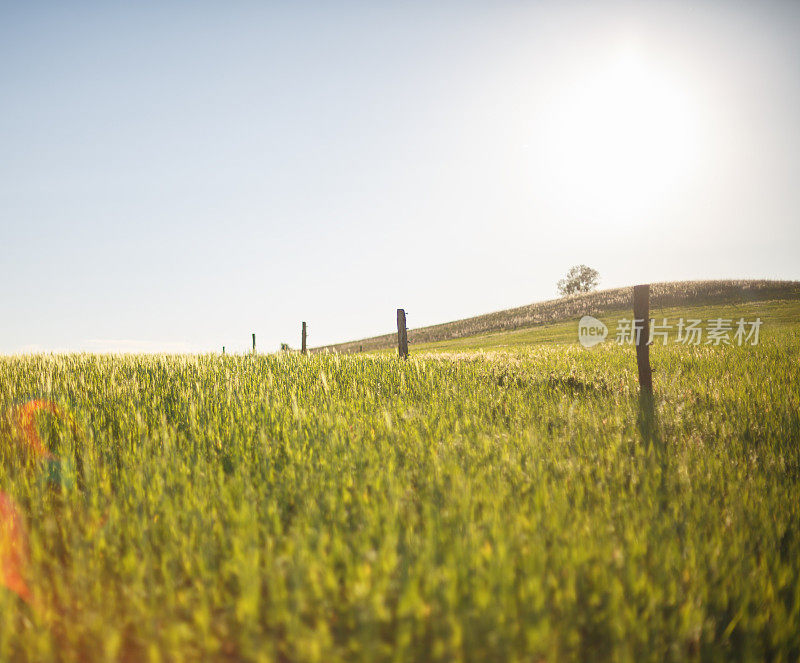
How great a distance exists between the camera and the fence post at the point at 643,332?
8.15 m

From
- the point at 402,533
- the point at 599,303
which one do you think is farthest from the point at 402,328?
the point at 599,303

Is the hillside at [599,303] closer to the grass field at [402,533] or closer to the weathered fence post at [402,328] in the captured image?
the weathered fence post at [402,328]

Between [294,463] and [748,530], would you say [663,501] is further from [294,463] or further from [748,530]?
[294,463]

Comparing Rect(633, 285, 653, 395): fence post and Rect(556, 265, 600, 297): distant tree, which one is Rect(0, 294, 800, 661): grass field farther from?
Rect(556, 265, 600, 297): distant tree

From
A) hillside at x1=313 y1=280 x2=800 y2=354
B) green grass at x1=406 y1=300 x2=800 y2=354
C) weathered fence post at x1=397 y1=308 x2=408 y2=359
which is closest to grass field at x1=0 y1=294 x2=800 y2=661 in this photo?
weathered fence post at x1=397 y1=308 x2=408 y2=359

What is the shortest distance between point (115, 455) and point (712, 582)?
19.1 ft

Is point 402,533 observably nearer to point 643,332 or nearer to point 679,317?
point 643,332

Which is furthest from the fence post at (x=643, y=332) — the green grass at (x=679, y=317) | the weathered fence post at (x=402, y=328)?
the green grass at (x=679, y=317)

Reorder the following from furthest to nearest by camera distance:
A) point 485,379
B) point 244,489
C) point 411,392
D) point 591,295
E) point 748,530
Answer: point 591,295 < point 485,379 < point 411,392 < point 244,489 < point 748,530

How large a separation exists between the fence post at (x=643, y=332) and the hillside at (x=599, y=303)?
3224 centimetres

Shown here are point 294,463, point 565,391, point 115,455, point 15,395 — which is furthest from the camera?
point 565,391

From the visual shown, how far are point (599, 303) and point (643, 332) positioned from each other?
1849 inches

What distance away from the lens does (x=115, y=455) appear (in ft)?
17.0

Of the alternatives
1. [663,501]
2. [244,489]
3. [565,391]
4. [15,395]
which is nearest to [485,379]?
[565,391]
